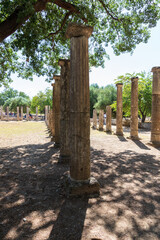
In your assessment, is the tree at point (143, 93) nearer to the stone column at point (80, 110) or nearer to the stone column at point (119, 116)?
the stone column at point (119, 116)

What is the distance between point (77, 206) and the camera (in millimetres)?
3240

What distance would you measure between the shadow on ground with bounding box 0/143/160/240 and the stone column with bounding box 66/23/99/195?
351 millimetres

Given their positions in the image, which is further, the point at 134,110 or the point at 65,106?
the point at 134,110

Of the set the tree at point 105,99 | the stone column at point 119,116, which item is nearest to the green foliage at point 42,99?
the tree at point 105,99

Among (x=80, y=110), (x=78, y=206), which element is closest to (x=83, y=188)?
(x=78, y=206)

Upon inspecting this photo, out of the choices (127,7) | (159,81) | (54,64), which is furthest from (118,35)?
(54,64)

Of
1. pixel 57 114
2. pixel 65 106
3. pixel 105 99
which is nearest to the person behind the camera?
pixel 65 106

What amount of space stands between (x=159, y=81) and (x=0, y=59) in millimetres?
9913

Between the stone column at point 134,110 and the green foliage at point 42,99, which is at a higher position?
the green foliage at point 42,99

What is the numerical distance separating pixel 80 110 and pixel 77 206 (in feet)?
6.44

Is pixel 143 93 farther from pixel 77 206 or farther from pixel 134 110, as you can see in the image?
pixel 77 206

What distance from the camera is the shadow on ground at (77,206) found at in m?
2.53

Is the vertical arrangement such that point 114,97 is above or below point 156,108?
above

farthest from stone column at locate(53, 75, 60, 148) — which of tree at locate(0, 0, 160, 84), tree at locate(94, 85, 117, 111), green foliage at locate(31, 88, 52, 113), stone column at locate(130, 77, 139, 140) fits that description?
green foliage at locate(31, 88, 52, 113)
